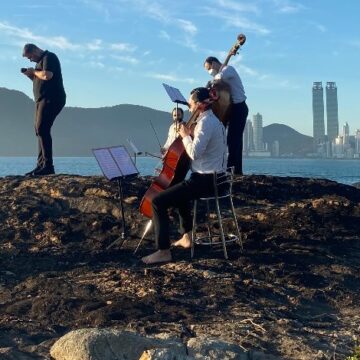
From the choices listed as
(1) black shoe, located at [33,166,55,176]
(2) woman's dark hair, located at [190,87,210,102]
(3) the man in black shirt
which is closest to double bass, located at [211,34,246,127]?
(2) woman's dark hair, located at [190,87,210,102]

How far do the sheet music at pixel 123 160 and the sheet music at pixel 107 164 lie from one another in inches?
2.9

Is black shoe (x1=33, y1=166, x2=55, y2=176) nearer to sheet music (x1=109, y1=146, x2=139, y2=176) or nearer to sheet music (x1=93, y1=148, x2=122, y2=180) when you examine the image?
sheet music (x1=109, y1=146, x2=139, y2=176)

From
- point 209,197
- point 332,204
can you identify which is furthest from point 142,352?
point 332,204

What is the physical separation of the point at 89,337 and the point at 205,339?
0.94 meters

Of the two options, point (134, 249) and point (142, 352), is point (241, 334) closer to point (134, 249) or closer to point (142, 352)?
point (142, 352)

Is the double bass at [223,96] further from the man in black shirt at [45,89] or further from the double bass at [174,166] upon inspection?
the man in black shirt at [45,89]

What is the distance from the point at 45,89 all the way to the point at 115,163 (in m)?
3.82

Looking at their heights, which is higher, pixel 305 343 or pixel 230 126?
pixel 230 126

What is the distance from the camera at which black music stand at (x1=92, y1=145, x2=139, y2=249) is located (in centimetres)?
830

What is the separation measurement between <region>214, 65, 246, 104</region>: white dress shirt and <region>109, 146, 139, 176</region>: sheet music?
2545mm

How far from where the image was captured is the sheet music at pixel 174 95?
878 cm

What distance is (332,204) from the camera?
33.3 ft

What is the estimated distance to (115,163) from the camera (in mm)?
8539

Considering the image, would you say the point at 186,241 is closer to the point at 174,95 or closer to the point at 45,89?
the point at 174,95
